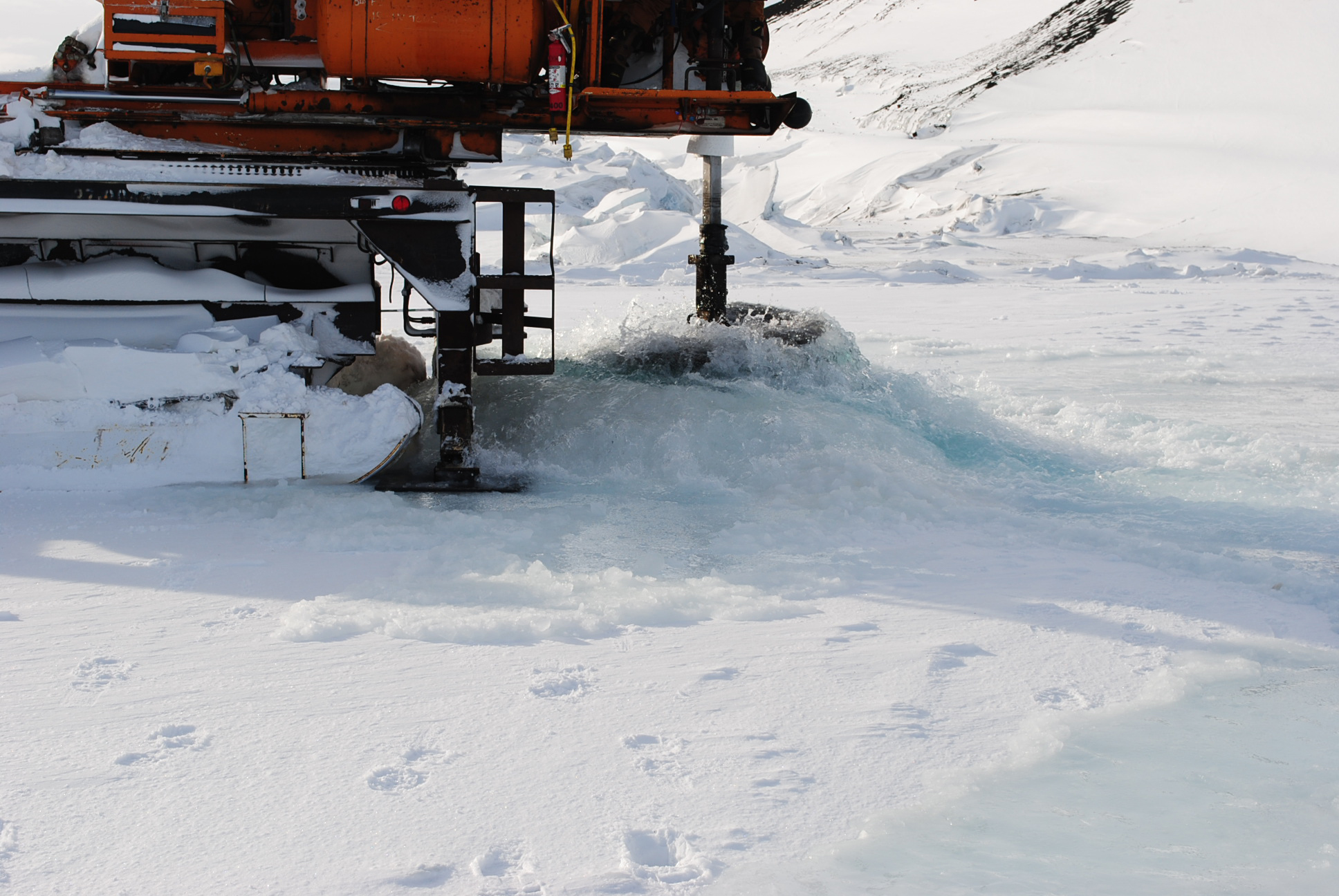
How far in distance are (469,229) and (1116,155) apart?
104 feet

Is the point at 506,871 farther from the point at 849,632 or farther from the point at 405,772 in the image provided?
the point at 849,632

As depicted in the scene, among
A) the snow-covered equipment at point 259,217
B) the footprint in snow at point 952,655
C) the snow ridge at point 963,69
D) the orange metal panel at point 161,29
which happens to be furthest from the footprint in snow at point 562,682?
the snow ridge at point 963,69

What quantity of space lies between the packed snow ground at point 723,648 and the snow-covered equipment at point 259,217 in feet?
1.07

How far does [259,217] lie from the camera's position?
198 inches

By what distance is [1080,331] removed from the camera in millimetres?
10734

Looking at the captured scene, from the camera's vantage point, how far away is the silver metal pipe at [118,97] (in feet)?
16.1

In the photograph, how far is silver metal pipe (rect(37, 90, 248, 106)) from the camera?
4914 millimetres

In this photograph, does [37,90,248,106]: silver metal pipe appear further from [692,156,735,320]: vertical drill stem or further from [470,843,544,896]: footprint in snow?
[470,843,544,896]: footprint in snow

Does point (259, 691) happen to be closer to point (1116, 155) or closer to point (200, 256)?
point (200, 256)

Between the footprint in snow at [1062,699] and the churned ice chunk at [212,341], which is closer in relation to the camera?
the footprint in snow at [1062,699]

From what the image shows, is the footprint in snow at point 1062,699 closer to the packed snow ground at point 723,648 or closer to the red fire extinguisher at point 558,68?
the packed snow ground at point 723,648

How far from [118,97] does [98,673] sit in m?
3.14

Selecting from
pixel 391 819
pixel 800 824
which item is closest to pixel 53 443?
pixel 391 819

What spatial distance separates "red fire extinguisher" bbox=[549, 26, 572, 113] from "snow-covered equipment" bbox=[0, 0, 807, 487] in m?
0.01
